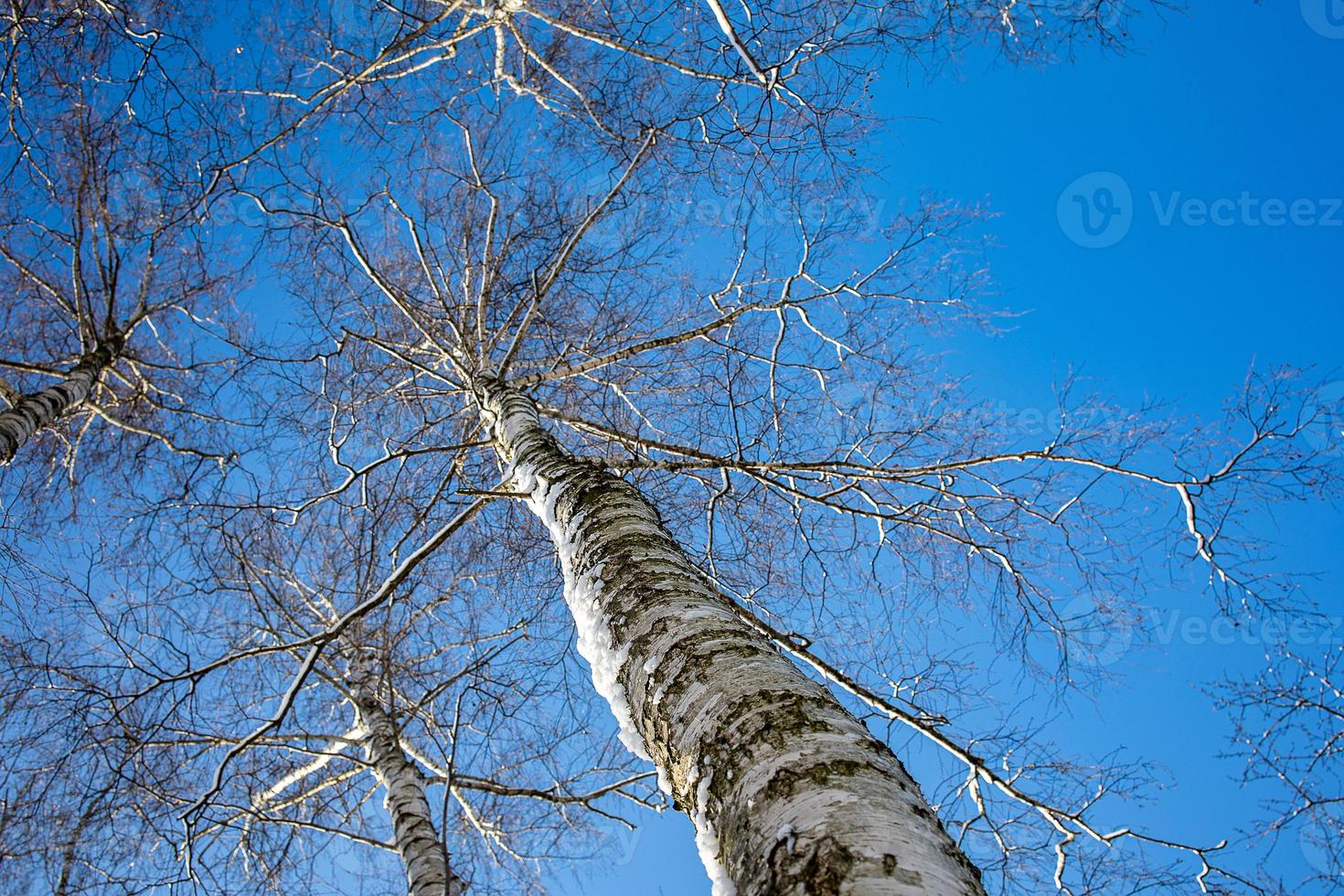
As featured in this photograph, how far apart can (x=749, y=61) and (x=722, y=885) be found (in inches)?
114

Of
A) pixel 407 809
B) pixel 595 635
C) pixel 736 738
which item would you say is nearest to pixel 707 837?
pixel 736 738

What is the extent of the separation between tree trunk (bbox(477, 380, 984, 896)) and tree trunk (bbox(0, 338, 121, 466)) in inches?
173

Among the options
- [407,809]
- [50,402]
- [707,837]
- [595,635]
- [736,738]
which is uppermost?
[50,402]

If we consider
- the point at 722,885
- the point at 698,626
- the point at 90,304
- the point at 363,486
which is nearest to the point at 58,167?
the point at 90,304

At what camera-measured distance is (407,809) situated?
4086mm

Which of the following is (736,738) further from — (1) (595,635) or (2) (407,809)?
(2) (407,809)

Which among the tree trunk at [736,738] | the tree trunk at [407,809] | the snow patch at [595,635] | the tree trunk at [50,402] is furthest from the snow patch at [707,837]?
the tree trunk at [50,402]

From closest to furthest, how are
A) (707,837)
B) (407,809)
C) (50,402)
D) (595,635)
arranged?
(707,837) < (595,635) < (407,809) < (50,402)

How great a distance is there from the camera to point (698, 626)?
67.4 inches

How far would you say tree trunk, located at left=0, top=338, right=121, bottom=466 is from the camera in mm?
4559

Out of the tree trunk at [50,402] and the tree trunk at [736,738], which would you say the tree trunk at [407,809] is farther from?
the tree trunk at [50,402]

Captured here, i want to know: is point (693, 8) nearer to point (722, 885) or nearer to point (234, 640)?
point (722, 885)

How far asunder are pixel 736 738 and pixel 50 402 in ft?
19.6

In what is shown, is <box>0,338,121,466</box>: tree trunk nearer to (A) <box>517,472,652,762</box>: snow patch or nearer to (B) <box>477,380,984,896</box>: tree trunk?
(A) <box>517,472,652,762</box>: snow patch
